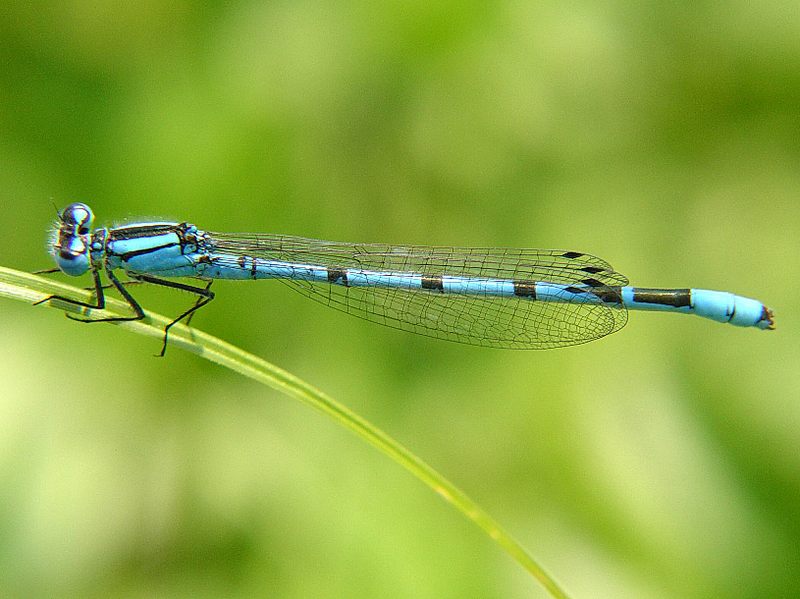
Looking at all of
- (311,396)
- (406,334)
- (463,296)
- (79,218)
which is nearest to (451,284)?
(463,296)

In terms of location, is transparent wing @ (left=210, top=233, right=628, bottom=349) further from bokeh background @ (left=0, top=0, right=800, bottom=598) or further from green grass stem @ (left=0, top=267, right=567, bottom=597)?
green grass stem @ (left=0, top=267, right=567, bottom=597)

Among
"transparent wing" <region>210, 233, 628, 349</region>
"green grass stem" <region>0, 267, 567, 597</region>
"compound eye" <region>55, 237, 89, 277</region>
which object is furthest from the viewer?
"transparent wing" <region>210, 233, 628, 349</region>

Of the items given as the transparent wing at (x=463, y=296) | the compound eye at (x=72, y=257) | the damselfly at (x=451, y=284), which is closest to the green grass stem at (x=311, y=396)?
the compound eye at (x=72, y=257)

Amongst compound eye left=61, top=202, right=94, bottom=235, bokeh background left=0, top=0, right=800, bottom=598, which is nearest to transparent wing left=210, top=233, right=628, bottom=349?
bokeh background left=0, top=0, right=800, bottom=598

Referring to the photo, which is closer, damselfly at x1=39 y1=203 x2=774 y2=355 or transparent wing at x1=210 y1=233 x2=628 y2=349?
damselfly at x1=39 y1=203 x2=774 y2=355

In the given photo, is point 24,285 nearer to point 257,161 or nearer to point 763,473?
point 257,161

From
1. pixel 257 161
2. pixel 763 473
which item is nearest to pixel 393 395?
pixel 257 161
